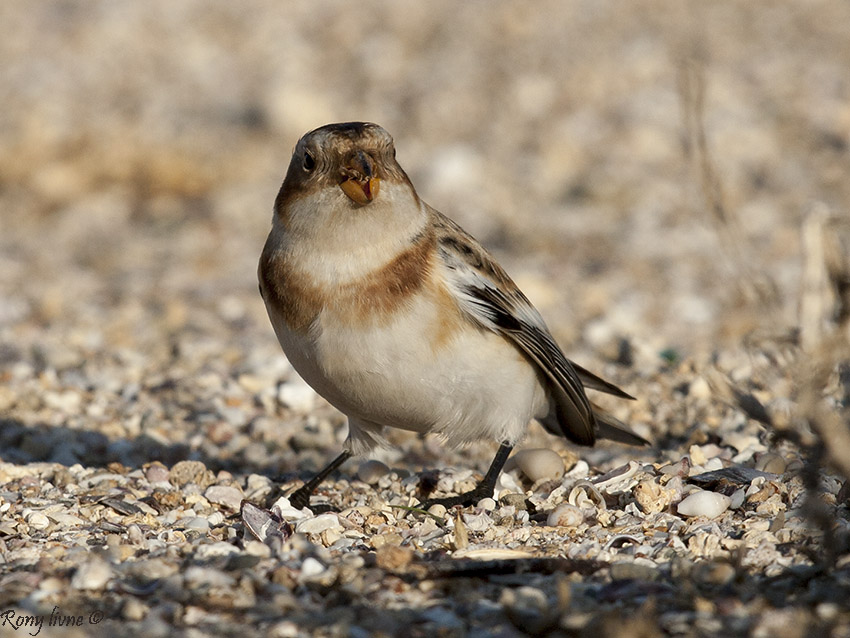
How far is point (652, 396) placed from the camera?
19.9 ft

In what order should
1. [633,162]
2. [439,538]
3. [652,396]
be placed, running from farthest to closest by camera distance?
[633,162] → [652,396] → [439,538]

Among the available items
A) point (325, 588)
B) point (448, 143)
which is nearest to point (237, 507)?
point (325, 588)

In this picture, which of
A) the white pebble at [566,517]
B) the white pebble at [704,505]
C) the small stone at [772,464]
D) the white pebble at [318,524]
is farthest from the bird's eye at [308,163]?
the small stone at [772,464]

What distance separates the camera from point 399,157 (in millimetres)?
9945

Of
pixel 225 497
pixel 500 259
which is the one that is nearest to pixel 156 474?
pixel 225 497

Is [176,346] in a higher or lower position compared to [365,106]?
lower

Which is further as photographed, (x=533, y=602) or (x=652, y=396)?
(x=652, y=396)

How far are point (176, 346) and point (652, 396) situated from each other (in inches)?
117

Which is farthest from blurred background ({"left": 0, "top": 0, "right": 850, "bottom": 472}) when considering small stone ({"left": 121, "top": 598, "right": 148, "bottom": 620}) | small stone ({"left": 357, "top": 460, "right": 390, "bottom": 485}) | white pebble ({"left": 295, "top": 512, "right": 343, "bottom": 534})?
small stone ({"left": 121, "top": 598, "right": 148, "bottom": 620})

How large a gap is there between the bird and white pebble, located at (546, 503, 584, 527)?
51cm

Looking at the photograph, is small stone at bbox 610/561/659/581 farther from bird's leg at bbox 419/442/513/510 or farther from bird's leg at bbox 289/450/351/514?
bird's leg at bbox 289/450/351/514

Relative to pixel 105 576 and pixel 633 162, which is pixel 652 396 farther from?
pixel 633 162

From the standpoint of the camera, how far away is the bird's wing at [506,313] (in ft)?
14.9

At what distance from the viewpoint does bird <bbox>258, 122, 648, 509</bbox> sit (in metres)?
4.27
